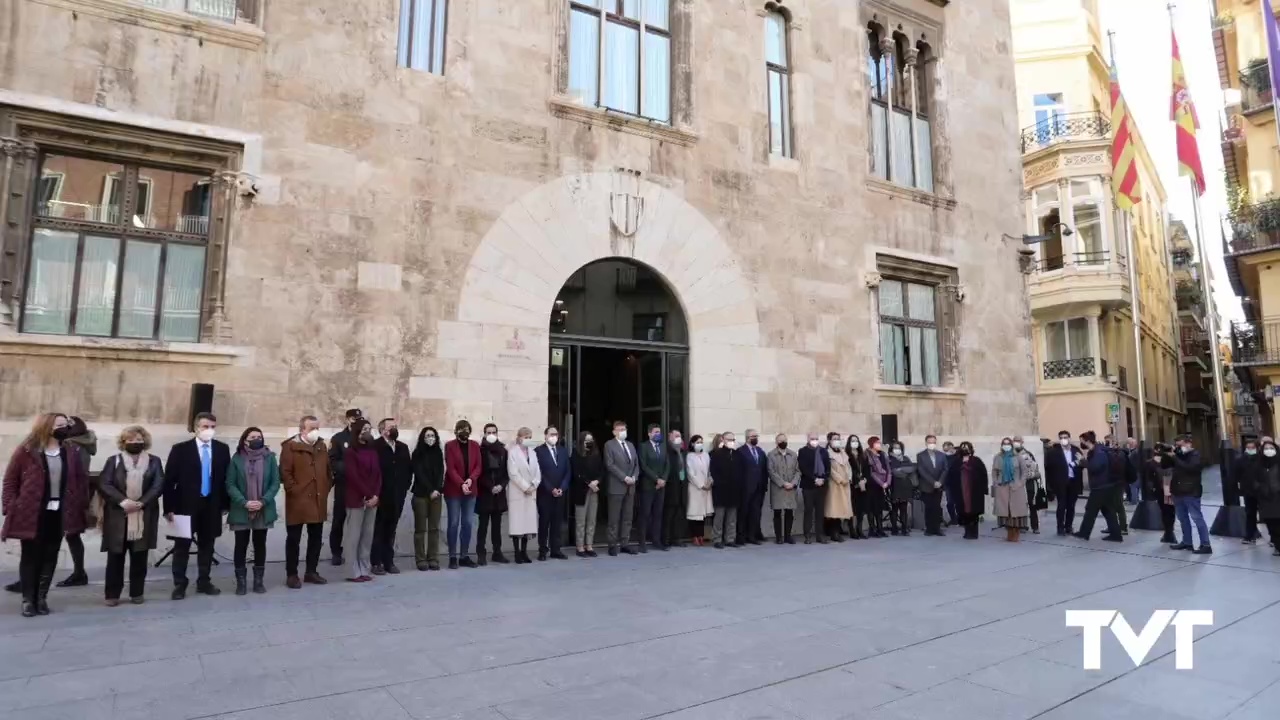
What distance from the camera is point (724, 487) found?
38.8 feet

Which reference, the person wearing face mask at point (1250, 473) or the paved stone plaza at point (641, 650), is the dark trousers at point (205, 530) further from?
the person wearing face mask at point (1250, 473)

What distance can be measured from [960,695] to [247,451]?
7109mm

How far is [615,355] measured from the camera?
41.5 ft

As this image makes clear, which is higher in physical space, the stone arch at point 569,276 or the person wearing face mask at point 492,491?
the stone arch at point 569,276

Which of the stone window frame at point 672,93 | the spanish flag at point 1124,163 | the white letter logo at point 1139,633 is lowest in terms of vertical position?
the white letter logo at point 1139,633

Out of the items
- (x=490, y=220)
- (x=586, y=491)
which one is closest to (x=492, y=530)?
(x=586, y=491)

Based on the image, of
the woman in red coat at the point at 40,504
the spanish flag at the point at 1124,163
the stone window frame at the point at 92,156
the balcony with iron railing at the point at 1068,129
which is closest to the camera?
the woman in red coat at the point at 40,504

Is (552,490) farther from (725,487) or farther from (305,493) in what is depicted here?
(305,493)

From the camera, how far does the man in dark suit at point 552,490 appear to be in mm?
10375

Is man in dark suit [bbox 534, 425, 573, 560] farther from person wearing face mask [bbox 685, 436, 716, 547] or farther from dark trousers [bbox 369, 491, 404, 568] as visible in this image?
person wearing face mask [bbox 685, 436, 716, 547]

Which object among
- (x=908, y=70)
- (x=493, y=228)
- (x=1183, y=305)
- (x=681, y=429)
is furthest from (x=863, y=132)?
(x=1183, y=305)

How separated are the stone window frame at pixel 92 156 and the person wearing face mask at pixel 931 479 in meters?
11.3

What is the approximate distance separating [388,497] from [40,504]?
3.34m

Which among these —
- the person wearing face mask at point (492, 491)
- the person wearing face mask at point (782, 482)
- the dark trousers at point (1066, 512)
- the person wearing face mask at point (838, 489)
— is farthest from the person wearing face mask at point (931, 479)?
the person wearing face mask at point (492, 491)
